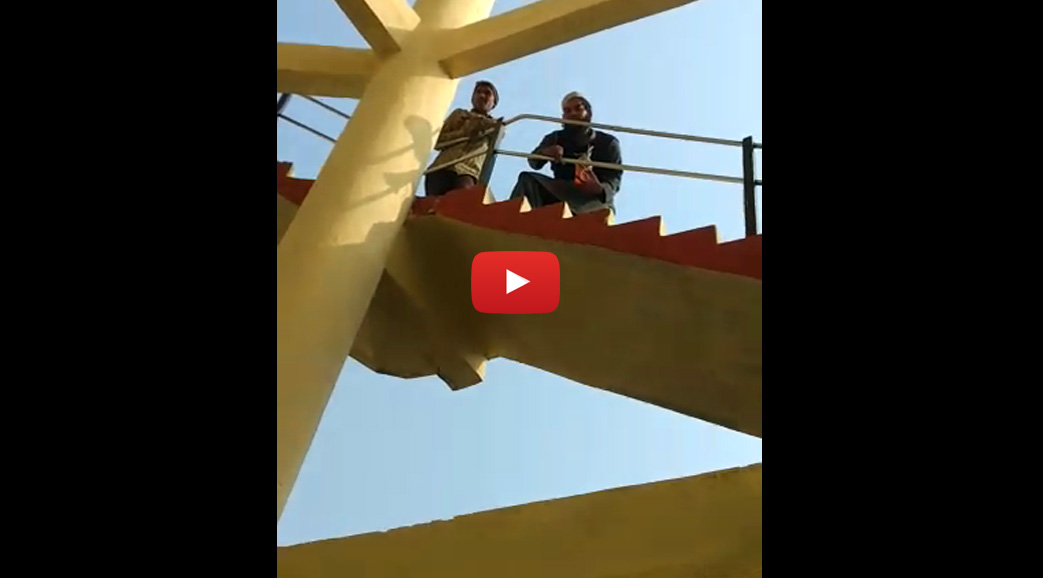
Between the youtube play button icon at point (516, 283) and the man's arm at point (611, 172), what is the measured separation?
128 cm

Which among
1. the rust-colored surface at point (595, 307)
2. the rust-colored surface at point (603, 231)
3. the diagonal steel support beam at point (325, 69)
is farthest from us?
the diagonal steel support beam at point (325, 69)

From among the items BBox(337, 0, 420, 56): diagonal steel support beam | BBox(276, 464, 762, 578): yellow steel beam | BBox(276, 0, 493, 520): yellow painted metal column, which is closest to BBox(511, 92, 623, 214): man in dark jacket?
BBox(276, 0, 493, 520): yellow painted metal column

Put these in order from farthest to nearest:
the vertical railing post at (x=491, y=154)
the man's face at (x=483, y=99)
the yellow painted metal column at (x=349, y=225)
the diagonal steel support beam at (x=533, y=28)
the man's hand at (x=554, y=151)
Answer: the man's face at (x=483, y=99), the vertical railing post at (x=491, y=154), the man's hand at (x=554, y=151), the diagonal steel support beam at (x=533, y=28), the yellow painted metal column at (x=349, y=225)

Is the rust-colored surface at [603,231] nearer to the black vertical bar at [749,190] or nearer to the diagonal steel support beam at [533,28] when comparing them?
the black vertical bar at [749,190]

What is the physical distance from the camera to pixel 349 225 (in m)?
3.68

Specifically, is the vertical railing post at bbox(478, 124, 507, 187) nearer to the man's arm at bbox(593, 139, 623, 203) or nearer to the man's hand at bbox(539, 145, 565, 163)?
the man's hand at bbox(539, 145, 565, 163)

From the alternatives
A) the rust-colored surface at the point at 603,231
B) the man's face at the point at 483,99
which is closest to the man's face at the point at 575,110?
the man's face at the point at 483,99

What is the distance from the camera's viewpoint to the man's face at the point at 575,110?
5.25m

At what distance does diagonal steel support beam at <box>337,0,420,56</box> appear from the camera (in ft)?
13.6

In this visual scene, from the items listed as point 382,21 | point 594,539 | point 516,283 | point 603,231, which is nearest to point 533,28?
point 382,21

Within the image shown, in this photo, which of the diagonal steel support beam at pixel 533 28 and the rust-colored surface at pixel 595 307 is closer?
the rust-colored surface at pixel 595 307
